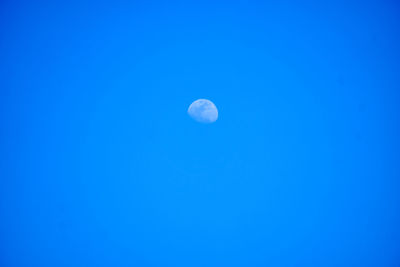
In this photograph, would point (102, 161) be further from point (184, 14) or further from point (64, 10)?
point (184, 14)

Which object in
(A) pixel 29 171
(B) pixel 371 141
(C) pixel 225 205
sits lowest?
(C) pixel 225 205

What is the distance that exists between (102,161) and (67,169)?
0.95 feet

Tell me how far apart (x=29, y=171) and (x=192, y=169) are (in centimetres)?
138

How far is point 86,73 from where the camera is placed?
1.86m

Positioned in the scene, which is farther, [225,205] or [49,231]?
[225,205]

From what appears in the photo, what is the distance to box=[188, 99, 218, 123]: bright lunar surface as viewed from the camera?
6.25 ft

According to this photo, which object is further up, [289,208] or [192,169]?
[192,169]

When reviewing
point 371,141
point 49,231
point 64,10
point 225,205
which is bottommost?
point 49,231

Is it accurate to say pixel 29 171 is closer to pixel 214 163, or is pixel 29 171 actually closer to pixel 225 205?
pixel 214 163

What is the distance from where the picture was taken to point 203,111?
6.26ft

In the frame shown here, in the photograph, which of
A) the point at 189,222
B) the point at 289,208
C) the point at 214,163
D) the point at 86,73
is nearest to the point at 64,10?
the point at 86,73

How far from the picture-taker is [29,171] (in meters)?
1.81

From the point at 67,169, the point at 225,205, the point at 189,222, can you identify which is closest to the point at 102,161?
the point at 67,169

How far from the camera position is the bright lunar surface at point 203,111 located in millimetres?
1905
